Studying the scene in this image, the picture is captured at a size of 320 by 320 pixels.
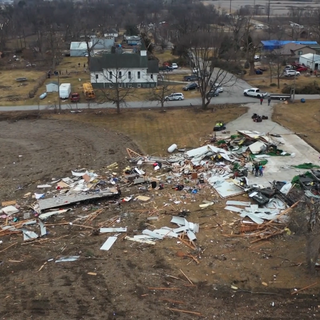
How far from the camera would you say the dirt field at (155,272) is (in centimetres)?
1102

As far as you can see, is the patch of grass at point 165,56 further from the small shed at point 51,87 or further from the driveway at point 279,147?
the driveway at point 279,147

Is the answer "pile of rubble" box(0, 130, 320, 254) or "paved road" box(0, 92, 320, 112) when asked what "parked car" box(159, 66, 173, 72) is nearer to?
"paved road" box(0, 92, 320, 112)

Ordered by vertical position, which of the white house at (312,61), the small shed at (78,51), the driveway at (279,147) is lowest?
the driveway at (279,147)

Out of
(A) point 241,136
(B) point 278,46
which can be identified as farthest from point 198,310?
(B) point 278,46

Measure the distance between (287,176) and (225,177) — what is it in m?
3.16

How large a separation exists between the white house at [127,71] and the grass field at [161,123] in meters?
10.4

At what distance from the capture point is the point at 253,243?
46.5 ft

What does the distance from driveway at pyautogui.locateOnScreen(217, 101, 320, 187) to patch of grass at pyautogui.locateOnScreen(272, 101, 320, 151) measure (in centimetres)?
57

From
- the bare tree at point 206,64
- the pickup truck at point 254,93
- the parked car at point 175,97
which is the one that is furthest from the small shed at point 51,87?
the pickup truck at point 254,93

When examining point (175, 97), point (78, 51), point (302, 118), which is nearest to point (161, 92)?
point (175, 97)

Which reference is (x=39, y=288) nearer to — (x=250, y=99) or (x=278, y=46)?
(x=250, y=99)

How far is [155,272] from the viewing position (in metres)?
12.7

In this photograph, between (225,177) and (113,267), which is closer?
(113,267)

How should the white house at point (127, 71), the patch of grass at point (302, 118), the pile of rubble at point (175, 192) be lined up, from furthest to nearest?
1. the white house at point (127, 71)
2. the patch of grass at point (302, 118)
3. the pile of rubble at point (175, 192)
